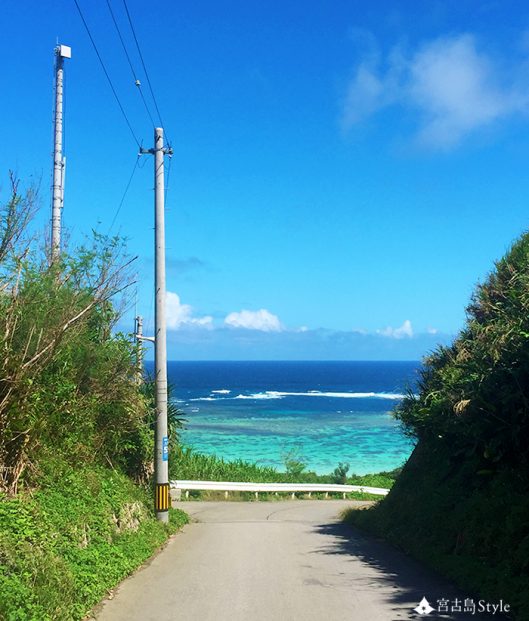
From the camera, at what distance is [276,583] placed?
27.6 ft

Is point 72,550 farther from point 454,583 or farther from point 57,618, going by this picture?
point 454,583

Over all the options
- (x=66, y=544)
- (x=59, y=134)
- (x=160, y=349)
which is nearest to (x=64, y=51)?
(x=59, y=134)

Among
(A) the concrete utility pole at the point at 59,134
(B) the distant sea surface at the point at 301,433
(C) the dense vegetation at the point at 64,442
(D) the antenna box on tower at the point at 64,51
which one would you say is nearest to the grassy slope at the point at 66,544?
(C) the dense vegetation at the point at 64,442

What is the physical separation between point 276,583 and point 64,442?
4205mm

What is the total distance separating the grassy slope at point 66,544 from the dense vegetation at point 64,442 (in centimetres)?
2

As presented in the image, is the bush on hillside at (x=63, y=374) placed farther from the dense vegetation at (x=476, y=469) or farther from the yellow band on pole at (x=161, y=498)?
the dense vegetation at (x=476, y=469)

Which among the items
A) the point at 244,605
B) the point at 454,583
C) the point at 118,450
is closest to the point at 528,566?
the point at 454,583

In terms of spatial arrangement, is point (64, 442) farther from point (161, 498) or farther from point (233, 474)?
point (233, 474)

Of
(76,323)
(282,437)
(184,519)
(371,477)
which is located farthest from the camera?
(282,437)

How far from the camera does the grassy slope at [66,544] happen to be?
588 centimetres

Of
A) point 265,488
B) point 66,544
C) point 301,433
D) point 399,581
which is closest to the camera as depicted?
point 66,544

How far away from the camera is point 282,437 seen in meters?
61.6

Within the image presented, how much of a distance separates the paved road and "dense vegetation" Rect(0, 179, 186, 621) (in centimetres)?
55

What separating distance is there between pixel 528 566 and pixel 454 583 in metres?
1.21
